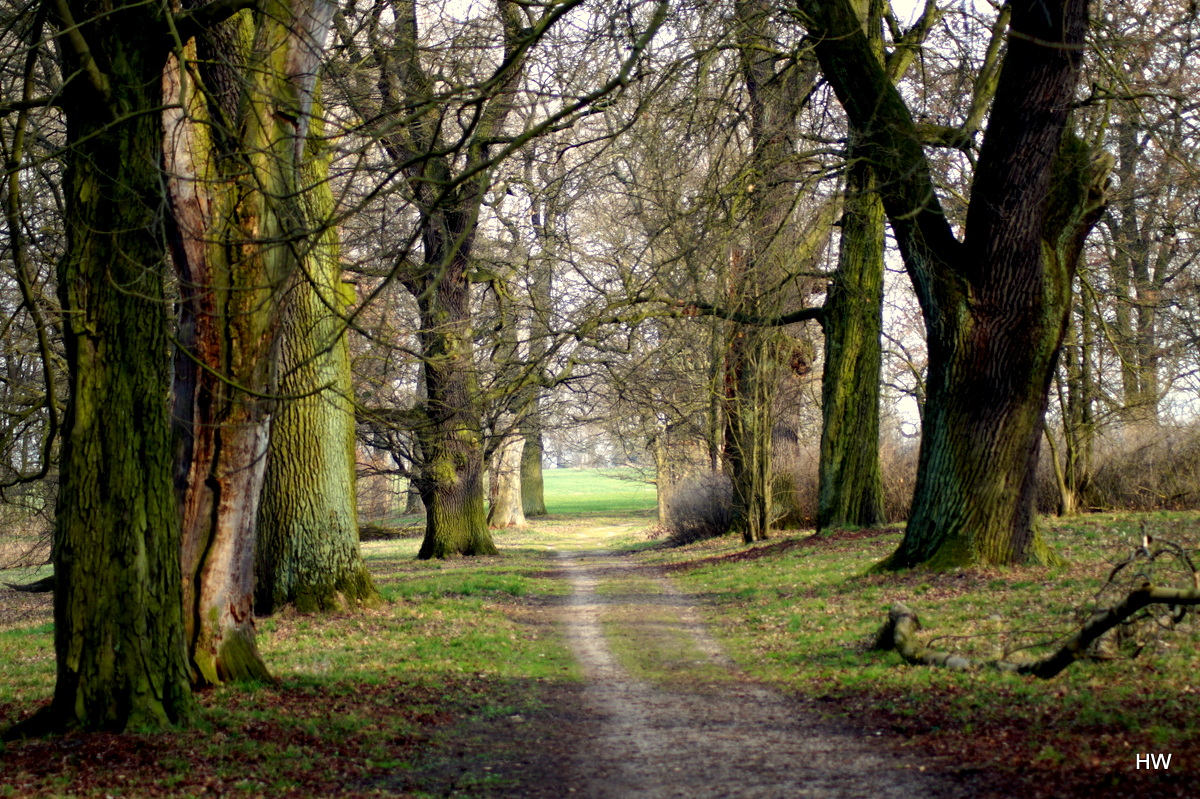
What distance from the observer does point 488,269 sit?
2264 cm

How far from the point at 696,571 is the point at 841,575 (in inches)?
191

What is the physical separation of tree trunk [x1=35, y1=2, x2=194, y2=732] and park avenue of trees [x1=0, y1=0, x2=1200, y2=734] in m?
0.02

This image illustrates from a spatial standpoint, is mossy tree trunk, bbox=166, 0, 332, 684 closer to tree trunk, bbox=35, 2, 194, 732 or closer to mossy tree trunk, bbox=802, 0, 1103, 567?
tree trunk, bbox=35, 2, 194, 732

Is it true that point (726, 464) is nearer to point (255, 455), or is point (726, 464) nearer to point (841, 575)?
point (841, 575)

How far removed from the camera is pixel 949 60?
44.0 feet

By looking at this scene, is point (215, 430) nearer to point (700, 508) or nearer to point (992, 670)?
point (992, 670)

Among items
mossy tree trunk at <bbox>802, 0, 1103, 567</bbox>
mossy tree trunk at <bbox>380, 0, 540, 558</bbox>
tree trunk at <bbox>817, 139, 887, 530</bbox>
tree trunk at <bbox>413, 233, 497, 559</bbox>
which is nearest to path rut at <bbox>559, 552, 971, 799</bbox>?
mossy tree trunk at <bbox>802, 0, 1103, 567</bbox>

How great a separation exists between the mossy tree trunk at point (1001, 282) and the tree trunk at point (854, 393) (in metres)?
6.10

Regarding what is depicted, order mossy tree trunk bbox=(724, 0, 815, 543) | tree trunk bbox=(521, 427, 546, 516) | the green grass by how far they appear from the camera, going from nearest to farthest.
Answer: the green grass, mossy tree trunk bbox=(724, 0, 815, 543), tree trunk bbox=(521, 427, 546, 516)

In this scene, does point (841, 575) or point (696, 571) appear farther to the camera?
point (696, 571)

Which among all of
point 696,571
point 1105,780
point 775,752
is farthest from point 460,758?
point 696,571

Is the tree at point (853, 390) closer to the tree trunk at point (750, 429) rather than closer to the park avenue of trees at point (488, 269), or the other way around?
the park avenue of trees at point (488, 269)

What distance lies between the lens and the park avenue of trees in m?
5.98

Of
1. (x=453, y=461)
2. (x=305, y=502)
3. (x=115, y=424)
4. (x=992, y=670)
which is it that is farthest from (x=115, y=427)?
(x=453, y=461)
